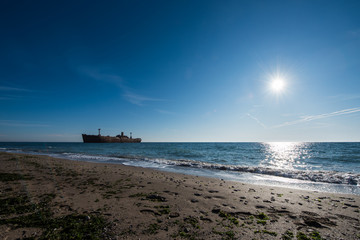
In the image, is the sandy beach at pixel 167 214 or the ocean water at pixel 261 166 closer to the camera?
the sandy beach at pixel 167 214

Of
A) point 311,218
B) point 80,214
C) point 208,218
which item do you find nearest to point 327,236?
point 311,218

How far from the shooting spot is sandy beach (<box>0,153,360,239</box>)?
361 cm

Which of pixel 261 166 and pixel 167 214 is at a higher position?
pixel 167 214

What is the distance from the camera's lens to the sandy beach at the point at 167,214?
3.61 metres

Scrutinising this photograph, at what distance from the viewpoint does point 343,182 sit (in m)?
10.3

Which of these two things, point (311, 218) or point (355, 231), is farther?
point (311, 218)

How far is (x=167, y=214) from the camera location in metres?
4.58

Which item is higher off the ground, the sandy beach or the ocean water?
the sandy beach

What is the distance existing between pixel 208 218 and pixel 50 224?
407 cm

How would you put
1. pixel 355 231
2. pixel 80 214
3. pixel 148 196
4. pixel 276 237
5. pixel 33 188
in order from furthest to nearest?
pixel 33 188, pixel 148 196, pixel 80 214, pixel 355 231, pixel 276 237

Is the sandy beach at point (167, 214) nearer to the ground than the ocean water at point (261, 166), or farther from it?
farther from it

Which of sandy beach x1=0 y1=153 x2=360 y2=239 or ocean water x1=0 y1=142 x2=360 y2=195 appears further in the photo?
ocean water x1=0 y1=142 x2=360 y2=195

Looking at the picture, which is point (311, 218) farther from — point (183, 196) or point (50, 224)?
point (50, 224)

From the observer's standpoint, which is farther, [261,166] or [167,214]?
[261,166]
